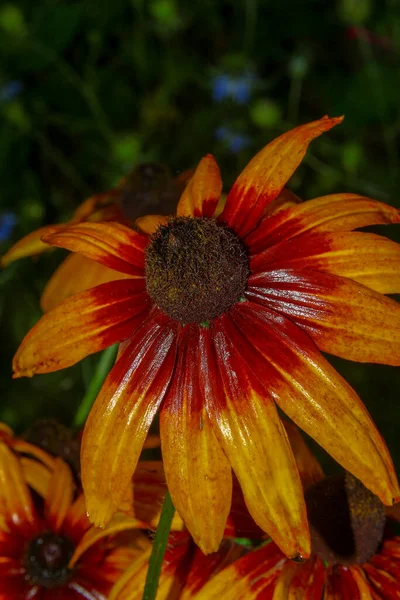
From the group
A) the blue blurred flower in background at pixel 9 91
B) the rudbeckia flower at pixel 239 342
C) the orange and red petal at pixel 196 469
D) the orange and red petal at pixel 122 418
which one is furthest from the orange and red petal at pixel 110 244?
the blue blurred flower in background at pixel 9 91

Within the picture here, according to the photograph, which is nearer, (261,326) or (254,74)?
(261,326)

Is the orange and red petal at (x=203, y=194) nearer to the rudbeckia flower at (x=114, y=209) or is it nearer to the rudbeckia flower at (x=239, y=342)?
the rudbeckia flower at (x=239, y=342)

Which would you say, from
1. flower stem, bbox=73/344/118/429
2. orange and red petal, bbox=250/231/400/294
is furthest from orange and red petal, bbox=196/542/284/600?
flower stem, bbox=73/344/118/429

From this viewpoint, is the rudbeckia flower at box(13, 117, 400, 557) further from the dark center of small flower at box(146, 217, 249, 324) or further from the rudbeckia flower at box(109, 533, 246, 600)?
the rudbeckia flower at box(109, 533, 246, 600)

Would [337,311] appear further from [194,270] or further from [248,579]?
[248,579]

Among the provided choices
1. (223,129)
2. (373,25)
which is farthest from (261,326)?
(373,25)

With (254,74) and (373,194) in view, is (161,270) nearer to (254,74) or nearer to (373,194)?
(373,194)
